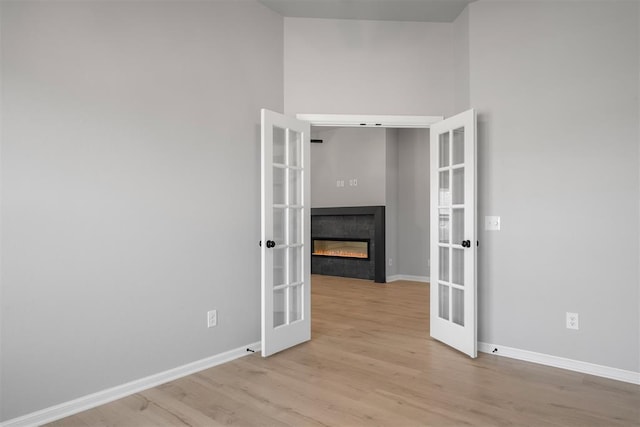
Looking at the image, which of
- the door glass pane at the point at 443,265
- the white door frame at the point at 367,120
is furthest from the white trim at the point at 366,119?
the door glass pane at the point at 443,265

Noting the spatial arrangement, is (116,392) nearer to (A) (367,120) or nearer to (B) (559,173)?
(A) (367,120)

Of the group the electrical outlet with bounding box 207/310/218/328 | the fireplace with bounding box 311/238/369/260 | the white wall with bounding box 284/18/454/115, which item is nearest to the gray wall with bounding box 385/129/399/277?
the fireplace with bounding box 311/238/369/260

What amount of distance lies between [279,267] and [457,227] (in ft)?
5.28

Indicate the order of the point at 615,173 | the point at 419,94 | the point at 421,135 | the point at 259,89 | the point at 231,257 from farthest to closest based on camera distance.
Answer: the point at 421,135 → the point at 419,94 → the point at 259,89 → the point at 231,257 → the point at 615,173

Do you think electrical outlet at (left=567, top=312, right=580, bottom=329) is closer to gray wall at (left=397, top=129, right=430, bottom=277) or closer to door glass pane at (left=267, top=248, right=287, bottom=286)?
door glass pane at (left=267, top=248, right=287, bottom=286)

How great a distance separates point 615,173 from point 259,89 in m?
2.87

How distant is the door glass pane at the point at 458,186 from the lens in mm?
3461

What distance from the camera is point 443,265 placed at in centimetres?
369

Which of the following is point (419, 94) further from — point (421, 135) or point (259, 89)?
point (421, 135)

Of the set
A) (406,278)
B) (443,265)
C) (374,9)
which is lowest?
(406,278)

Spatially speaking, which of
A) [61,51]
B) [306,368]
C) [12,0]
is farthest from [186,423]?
[12,0]

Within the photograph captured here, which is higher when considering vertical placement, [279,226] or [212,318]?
[279,226]

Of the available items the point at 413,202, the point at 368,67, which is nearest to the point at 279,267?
the point at 368,67

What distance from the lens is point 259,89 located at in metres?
3.53
